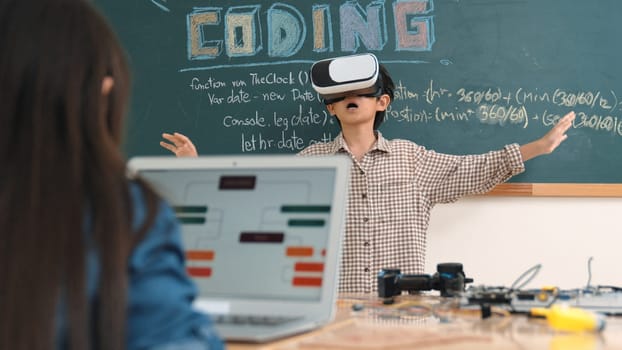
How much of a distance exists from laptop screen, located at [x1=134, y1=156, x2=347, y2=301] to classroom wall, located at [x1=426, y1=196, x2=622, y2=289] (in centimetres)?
186

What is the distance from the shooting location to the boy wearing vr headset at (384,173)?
273 cm

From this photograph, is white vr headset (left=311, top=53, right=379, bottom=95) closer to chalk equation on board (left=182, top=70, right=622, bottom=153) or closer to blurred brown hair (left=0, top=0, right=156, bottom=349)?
chalk equation on board (left=182, top=70, right=622, bottom=153)

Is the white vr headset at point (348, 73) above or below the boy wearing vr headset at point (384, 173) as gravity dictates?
above

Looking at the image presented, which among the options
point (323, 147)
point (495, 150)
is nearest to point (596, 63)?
point (495, 150)

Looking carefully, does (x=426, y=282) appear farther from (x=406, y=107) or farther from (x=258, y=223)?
(x=406, y=107)

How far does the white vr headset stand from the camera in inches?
106

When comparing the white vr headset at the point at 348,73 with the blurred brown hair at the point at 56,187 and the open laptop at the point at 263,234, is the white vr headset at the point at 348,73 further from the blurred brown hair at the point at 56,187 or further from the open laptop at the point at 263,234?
the blurred brown hair at the point at 56,187

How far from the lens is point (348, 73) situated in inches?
107

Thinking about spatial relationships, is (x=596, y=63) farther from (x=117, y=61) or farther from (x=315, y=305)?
(x=117, y=61)

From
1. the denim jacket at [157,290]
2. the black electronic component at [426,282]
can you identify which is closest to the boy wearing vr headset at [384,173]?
the black electronic component at [426,282]

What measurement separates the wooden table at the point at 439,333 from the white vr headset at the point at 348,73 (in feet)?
4.28

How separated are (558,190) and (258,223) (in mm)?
1998

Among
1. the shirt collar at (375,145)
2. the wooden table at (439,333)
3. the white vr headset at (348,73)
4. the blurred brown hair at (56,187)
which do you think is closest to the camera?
the blurred brown hair at (56,187)

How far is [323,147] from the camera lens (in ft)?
9.87
